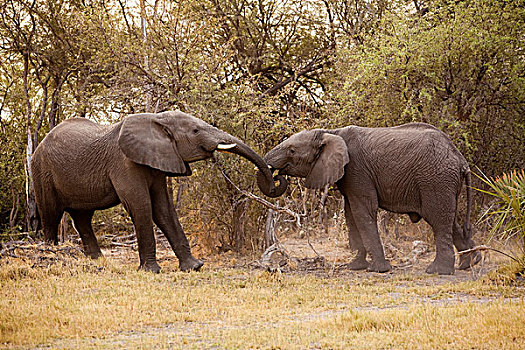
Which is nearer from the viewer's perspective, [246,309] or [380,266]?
[246,309]

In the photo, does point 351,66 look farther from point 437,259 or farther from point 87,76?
point 87,76

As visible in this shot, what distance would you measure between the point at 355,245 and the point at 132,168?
3733 mm

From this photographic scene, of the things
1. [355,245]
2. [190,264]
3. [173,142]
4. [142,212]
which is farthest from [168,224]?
[355,245]

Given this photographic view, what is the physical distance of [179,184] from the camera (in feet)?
40.3

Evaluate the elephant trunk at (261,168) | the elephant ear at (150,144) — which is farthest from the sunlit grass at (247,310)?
the elephant ear at (150,144)

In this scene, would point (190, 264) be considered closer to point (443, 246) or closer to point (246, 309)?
point (246, 309)

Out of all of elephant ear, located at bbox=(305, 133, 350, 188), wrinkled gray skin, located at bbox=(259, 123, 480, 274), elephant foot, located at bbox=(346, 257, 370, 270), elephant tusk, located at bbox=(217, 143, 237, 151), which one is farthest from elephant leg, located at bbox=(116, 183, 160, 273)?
elephant foot, located at bbox=(346, 257, 370, 270)

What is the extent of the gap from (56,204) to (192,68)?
355 centimetres

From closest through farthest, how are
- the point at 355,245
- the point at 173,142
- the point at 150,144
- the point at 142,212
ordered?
1. the point at 150,144
2. the point at 142,212
3. the point at 173,142
4. the point at 355,245

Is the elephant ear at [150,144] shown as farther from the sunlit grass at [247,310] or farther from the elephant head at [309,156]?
the sunlit grass at [247,310]

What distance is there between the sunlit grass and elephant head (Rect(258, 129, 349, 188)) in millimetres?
1648

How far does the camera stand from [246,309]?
646 centimetres

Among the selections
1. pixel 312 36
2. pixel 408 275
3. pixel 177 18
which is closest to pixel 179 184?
pixel 177 18

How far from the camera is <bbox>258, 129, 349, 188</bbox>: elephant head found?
9516 mm
